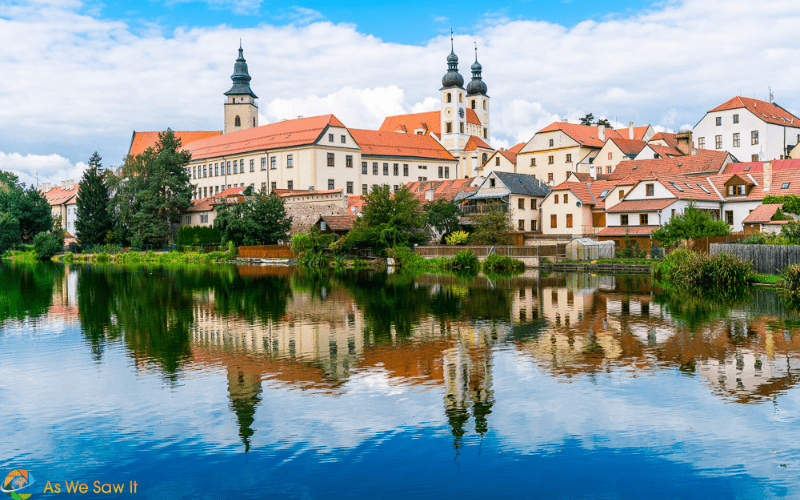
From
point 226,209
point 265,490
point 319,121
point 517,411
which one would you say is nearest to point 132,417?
point 265,490

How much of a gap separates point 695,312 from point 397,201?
36762 mm

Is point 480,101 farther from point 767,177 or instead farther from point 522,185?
point 767,177

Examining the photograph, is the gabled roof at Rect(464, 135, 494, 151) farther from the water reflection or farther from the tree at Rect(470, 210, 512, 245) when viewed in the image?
the water reflection

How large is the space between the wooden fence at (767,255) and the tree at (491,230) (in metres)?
21.6

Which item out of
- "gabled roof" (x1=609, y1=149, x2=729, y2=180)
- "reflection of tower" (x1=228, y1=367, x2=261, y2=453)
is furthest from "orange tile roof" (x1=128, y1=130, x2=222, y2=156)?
"reflection of tower" (x1=228, y1=367, x2=261, y2=453)

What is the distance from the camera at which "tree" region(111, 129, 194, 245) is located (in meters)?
76.3

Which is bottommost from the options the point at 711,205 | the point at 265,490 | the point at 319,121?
the point at 265,490

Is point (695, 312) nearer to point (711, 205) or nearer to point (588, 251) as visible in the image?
point (588, 251)

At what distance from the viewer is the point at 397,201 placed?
57188 millimetres

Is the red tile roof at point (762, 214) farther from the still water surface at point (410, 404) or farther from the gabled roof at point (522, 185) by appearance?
the still water surface at point (410, 404)

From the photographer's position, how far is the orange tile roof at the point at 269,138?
84.5 meters

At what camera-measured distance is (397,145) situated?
3730 inches

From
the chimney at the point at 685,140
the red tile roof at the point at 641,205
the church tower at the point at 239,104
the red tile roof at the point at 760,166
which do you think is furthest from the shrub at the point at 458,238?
the church tower at the point at 239,104

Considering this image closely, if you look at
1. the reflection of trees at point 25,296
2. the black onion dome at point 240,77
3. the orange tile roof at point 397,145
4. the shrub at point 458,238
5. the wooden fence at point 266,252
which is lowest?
the reflection of trees at point 25,296
